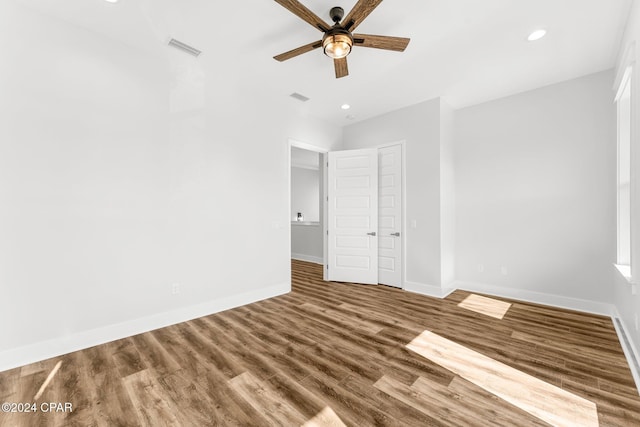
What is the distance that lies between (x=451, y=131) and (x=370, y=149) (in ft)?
4.42

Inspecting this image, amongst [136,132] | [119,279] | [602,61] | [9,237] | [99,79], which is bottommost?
[119,279]

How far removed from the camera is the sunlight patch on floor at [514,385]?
1.70m

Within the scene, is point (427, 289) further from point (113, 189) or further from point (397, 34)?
point (113, 189)

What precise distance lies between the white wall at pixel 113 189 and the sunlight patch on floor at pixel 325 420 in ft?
7.32

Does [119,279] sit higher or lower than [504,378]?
higher

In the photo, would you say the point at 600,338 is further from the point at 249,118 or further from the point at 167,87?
the point at 167,87

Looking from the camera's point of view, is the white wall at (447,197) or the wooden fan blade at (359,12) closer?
the wooden fan blade at (359,12)

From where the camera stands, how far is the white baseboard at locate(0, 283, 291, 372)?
7.48 feet

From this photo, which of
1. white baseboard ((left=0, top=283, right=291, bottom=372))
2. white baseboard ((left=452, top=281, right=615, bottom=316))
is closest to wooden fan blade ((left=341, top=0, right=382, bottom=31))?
white baseboard ((left=0, top=283, right=291, bottom=372))

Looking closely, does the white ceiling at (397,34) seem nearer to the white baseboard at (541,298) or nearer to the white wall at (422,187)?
the white wall at (422,187)

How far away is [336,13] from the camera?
7.49 ft

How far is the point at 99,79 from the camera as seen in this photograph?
8.84 ft

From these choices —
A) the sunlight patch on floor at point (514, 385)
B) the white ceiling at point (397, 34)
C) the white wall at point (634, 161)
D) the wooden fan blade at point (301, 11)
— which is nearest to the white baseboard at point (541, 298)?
the white wall at point (634, 161)

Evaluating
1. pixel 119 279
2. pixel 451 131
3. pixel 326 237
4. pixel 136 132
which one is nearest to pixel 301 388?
pixel 119 279
